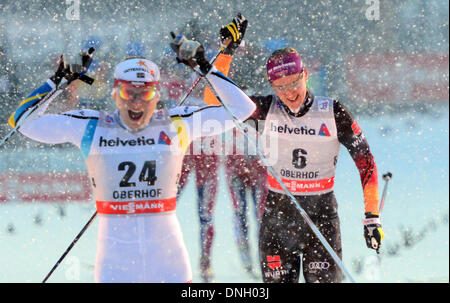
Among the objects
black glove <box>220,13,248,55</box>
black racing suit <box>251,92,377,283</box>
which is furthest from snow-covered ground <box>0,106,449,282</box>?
black glove <box>220,13,248,55</box>

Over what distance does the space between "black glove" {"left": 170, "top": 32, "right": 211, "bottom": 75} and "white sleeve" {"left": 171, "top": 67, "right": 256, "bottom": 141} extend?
6cm

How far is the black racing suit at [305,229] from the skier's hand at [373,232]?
0.71ft

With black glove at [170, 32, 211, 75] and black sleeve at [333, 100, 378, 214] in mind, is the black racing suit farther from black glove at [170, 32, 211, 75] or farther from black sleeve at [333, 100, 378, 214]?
black glove at [170, 32, 211, 75]

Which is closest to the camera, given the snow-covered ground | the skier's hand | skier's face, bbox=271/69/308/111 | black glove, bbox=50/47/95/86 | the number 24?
the number 24

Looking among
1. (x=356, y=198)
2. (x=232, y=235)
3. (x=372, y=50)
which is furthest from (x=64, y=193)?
(x=372, y=50)

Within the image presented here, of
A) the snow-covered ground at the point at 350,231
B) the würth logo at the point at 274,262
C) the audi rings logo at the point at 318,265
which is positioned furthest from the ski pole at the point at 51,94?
the snow-covered ground at the point at 350,231

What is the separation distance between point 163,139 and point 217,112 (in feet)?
1.11

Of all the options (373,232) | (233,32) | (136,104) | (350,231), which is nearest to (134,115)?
(136,104)

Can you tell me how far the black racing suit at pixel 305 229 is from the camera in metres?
4.27

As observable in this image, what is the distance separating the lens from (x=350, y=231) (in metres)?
7.76

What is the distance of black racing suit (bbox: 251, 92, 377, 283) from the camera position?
4.27 m

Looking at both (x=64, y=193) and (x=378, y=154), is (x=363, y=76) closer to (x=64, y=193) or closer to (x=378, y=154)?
(x=378, y=154)

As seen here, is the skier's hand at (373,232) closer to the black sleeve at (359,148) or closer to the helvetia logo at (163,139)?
the black sleeve at (359,148)
